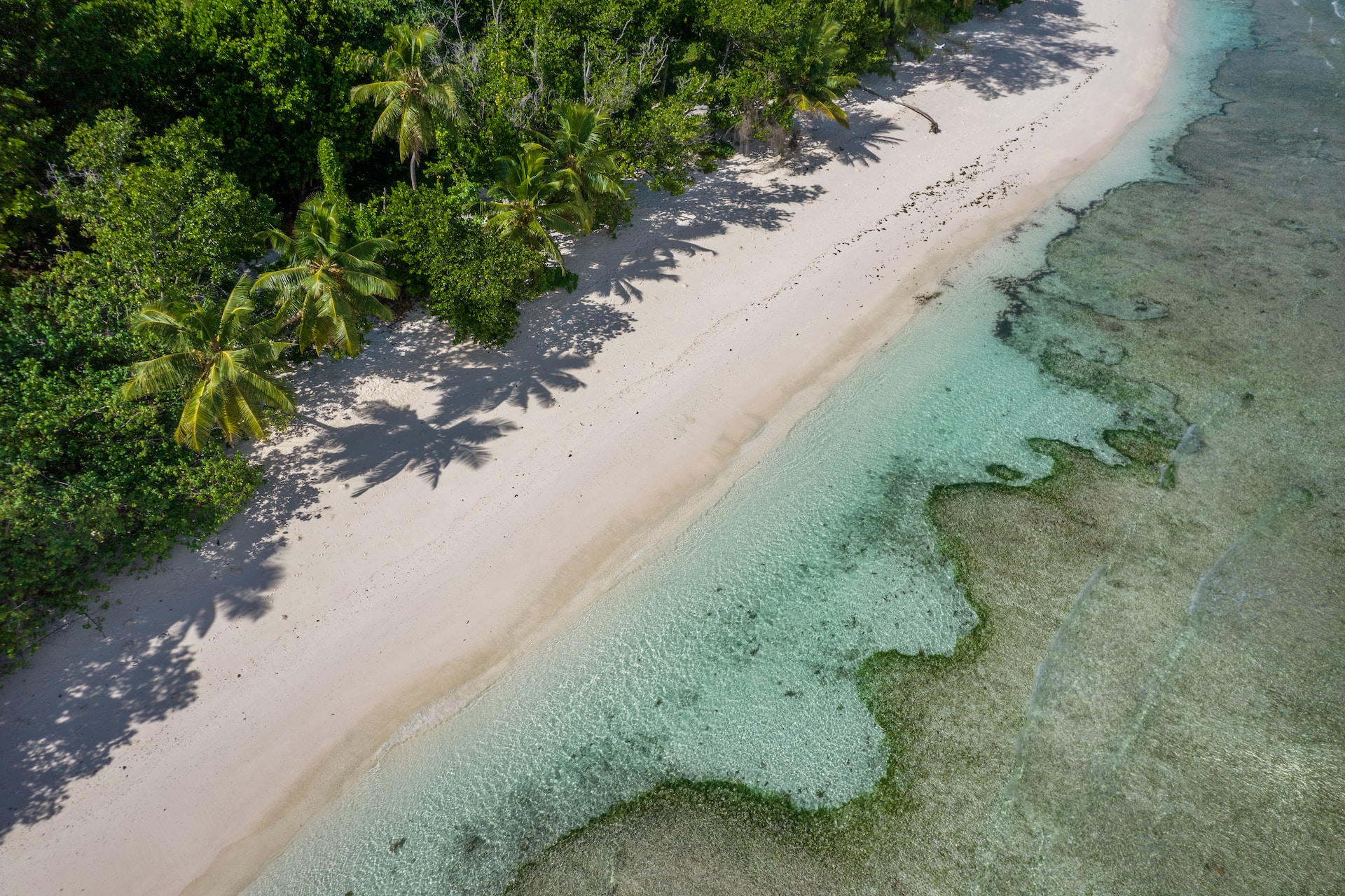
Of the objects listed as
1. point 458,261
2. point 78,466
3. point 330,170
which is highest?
point 330,170

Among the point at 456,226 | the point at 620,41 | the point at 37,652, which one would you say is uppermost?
the point at 620,41

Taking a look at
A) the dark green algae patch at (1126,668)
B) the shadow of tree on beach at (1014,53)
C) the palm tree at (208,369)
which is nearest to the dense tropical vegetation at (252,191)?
the palm tree at (208,369)

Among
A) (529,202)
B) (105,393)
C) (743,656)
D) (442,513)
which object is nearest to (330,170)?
(529,202)

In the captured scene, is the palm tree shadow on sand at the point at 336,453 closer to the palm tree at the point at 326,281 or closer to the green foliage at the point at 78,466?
the green foliage at the point at 78,466

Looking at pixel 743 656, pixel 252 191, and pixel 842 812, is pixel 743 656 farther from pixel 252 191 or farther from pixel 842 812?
pixel 252 191

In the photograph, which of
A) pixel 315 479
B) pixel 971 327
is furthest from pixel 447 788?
pixel 971 327

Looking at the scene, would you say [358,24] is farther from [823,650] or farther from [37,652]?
[823,650]
